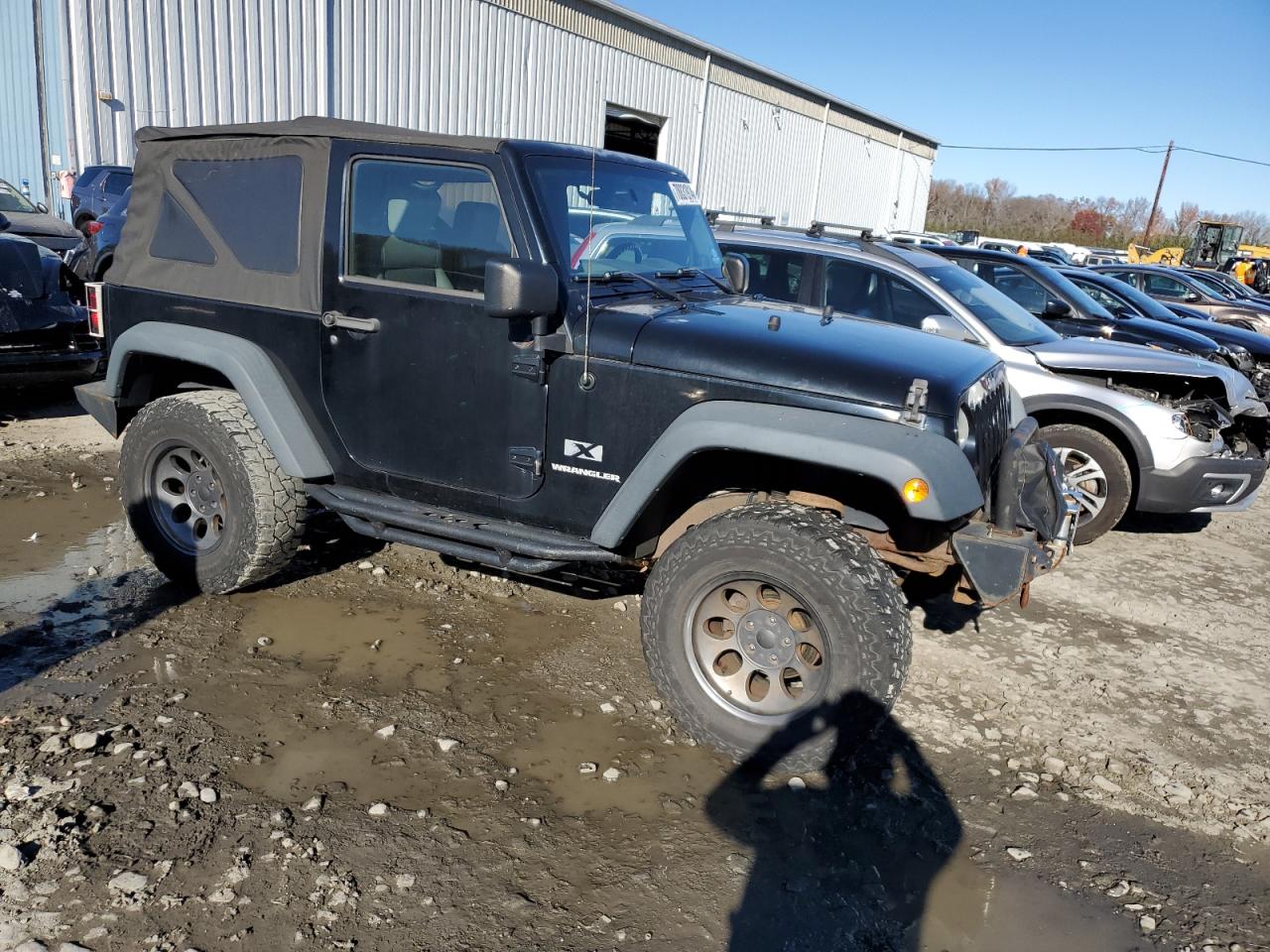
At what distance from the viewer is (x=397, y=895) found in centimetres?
265

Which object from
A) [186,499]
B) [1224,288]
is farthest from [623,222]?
[1224,288]

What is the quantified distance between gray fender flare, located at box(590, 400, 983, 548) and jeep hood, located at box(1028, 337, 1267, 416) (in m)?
3.75

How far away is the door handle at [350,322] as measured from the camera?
3910 millimetres

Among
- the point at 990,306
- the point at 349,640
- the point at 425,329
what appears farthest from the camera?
the point at 990,306

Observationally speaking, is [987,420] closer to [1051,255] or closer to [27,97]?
[27,97]

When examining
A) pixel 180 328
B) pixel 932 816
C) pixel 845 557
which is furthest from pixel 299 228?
pixel 932 816

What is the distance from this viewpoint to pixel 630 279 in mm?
3889

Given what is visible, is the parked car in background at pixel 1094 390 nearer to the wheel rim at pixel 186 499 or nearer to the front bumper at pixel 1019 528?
the front bumper at pixel 1019 528

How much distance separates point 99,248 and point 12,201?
15.6 ft

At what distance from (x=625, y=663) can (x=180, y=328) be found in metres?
2.57

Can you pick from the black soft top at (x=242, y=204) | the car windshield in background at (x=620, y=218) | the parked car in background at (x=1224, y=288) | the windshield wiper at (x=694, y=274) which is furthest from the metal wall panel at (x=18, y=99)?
the parked car in background at (x=1224, y=288)

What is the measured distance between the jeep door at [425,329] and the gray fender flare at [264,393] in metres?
0.16

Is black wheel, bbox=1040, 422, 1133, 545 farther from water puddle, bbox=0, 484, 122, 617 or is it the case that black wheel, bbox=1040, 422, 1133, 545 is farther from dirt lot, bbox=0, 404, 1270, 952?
water puddle, bbox=0, 484, 122, 617

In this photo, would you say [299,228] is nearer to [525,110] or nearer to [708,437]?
[708,437]
